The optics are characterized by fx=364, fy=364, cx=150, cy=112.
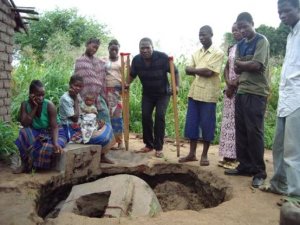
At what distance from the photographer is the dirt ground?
2.94 m

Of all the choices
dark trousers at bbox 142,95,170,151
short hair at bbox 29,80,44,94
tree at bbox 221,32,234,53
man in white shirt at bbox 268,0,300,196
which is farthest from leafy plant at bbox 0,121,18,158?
tree at bbox 221,32,234,53

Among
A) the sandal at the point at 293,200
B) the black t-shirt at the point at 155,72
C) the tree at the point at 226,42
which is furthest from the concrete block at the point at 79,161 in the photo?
the tree at the point at 226,42

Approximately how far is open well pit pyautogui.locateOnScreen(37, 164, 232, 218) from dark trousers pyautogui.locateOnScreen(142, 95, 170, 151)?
0.52m

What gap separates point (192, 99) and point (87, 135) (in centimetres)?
145

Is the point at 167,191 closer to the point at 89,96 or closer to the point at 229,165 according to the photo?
the point at 229,165

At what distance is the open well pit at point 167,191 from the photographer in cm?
382

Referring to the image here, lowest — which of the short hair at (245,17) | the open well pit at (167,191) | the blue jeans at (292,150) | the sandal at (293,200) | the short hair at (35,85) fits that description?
the open well pit at (167,191)

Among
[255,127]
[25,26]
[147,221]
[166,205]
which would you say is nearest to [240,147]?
[255,127]

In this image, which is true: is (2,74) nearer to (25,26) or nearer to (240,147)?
(25,26)

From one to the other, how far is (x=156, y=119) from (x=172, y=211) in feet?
7.34

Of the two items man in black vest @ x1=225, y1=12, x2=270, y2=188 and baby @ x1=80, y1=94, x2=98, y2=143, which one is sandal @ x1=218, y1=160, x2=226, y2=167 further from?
baby @ x1=80, y1=94, x2=98, y2=143

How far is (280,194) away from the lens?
365 cm

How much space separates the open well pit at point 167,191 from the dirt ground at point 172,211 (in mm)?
174

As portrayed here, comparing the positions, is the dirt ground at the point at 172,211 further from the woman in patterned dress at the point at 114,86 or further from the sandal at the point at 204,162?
the woman in patterned dress at the point at 114,86
